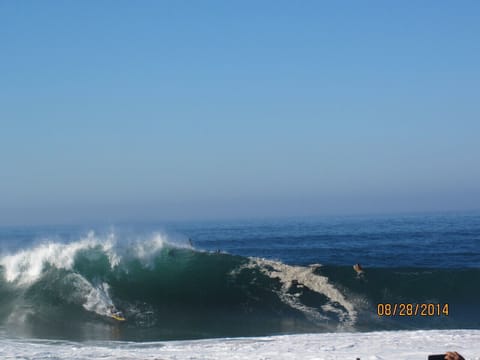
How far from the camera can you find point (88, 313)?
14609mm

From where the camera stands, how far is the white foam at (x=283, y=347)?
398 inches

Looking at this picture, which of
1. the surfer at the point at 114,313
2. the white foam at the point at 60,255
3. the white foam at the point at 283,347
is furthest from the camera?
the white foam at the point at 60,255

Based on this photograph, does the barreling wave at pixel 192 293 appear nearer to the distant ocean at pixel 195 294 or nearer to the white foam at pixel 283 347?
the distant ocean at pixel 195 294

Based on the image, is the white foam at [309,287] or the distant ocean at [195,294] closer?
the distant ocean at [195,294]

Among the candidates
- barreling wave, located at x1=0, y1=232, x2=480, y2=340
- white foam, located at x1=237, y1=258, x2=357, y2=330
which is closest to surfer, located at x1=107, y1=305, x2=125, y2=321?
barreling wave, located at x1=0, y1=232, x2=480, y2=340

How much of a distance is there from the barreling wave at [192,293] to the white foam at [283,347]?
1.02m

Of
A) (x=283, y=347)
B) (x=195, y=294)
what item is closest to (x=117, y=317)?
(x=195, y=294)

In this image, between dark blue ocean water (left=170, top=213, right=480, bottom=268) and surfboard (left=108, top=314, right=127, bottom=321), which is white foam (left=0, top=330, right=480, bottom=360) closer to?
surfboard (left=108, top=314, right=127, bottom=321)

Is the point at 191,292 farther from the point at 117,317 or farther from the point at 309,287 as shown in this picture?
the point at 309,287

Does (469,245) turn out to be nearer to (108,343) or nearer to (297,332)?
(297,332)

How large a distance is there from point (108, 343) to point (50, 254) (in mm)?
7809

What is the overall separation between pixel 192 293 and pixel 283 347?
600cm

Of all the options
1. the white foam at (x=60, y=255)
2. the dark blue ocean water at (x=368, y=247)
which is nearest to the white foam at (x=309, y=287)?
the white foam at (x=60, y=255)

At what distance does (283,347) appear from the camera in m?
10.8
